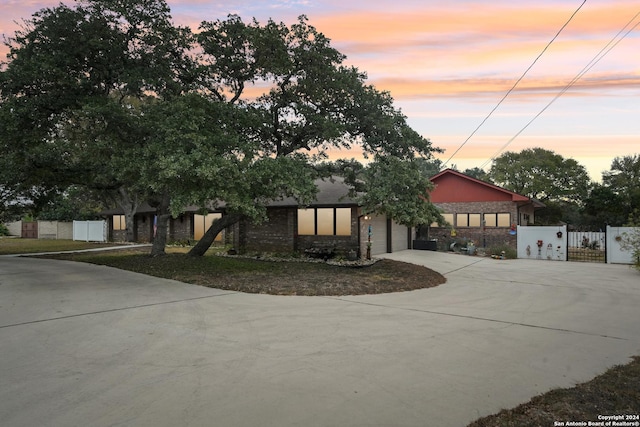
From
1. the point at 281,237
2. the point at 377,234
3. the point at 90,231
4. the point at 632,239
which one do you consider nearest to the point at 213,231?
the point at 281,237

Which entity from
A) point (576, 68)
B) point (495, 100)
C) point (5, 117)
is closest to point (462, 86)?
point (495, 100)

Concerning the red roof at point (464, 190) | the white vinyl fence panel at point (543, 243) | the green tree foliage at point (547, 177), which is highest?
the green tree foliage at point (547, 177)

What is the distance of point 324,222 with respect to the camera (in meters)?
18.2

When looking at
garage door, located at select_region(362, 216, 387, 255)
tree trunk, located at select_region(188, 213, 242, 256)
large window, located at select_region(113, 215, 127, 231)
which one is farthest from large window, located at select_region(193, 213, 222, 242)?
garage door, located at select_region(362, 216, 387, 255)

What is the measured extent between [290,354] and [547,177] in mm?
38439

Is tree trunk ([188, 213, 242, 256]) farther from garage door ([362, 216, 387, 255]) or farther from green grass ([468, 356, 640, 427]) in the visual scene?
green grass ([468, 356, 640, 427])

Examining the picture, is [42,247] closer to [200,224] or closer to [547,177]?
[200,224]

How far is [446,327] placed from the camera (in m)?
6.45

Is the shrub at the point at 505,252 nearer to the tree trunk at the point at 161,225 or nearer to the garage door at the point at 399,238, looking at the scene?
the garage door at the point at 399,238

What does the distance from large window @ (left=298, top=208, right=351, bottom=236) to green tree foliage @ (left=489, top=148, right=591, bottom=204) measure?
25934 millimetres

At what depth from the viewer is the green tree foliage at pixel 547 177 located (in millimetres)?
35344

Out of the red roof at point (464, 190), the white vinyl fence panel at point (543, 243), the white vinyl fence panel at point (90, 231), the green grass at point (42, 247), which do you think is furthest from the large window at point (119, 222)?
the white vinyl fence panel at point (543, 243)

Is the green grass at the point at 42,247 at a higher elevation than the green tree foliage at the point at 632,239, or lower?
lower

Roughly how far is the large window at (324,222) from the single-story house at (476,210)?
915cm
